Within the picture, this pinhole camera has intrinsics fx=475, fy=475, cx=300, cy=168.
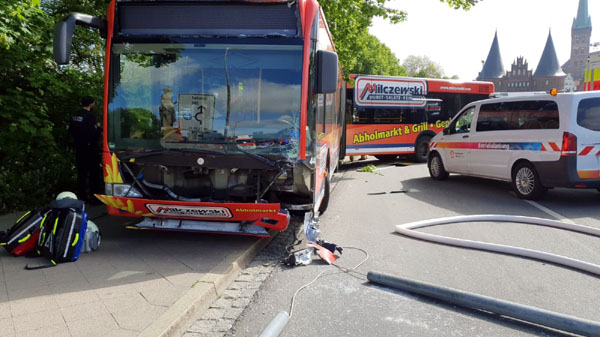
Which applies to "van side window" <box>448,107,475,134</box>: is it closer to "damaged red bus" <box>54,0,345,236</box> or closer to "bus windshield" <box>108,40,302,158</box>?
"damaged red bus" <box>54,0,345,236</box>

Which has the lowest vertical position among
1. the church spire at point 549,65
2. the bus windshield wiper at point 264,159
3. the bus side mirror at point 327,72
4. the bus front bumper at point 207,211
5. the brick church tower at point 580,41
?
the bus front bumper at point 207,211

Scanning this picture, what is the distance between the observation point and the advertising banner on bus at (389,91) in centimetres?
1772

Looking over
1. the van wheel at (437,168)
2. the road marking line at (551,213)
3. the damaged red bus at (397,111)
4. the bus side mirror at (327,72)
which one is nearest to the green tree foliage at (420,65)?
the damaged red bus at (397,111)

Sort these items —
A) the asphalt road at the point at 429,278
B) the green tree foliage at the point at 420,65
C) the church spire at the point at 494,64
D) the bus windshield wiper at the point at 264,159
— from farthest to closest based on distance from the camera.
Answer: the church spire at the point at 494,64, the green tree foliage at the point at 420,65, the bus windshield wiper at the point at 264,159, the asphalt road at the point at 429,278

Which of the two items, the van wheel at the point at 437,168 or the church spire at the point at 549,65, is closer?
the van wheel at the point at 437,168

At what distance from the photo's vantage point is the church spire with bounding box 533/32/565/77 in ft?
401

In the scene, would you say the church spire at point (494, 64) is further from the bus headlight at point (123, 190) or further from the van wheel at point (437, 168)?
the bus headlight at point (123, 190)

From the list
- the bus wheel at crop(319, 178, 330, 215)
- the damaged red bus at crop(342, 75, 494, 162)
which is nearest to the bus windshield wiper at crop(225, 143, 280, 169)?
the bus wheel at crop(319, 178, 330, 215)

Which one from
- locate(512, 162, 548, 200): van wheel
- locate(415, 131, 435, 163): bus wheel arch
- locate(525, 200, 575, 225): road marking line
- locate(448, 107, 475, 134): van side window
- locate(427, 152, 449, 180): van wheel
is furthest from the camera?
locate(415, 131, 435, 163): bus wheel arch

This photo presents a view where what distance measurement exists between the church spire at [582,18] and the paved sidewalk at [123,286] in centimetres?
16265

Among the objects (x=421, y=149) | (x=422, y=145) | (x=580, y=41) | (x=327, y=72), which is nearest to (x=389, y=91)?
(x=422, y=145)

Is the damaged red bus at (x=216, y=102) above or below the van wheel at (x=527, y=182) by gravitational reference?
above

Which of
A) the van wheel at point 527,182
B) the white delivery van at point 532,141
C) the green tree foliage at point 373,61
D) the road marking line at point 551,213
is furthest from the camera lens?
the green tree foliage at point 373,61

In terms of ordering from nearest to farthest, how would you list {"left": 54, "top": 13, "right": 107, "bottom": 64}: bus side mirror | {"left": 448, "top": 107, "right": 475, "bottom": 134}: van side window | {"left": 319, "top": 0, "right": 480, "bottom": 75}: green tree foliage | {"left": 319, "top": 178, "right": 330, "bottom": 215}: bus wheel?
{"left": 54, "top": 13, "right": 107, "bottom": 64}: bus side mirror → {"left": 319, "top": 178, "right": 330, "bottom": 215}: bus wheel → {"left": 448, "top": 107, "right": 475, "bottom": 134}: van side window → {"left": 319, "top": 0, "right": 480, "bottom": 75}: green tree foliage
